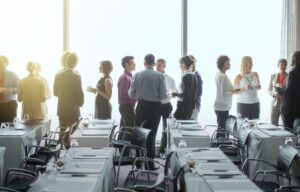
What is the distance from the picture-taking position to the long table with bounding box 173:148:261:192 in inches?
127

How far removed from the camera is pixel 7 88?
6.90 metres

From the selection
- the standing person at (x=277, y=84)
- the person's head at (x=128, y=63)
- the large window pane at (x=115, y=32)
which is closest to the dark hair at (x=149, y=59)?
the person's head at (x=128, y=63)

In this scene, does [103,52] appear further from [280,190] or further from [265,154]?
[280,190]

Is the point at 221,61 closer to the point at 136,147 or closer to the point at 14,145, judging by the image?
the point at 136,147

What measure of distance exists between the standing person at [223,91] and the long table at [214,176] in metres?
3.02

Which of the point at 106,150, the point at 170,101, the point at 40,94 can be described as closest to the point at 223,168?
the point at 106,150

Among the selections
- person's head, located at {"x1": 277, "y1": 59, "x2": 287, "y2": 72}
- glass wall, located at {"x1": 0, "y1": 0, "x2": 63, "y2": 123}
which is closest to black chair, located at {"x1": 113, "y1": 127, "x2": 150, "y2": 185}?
glass wall, located at {"x1": 0, "y1": 0, "x2": 63, "y2": 123}

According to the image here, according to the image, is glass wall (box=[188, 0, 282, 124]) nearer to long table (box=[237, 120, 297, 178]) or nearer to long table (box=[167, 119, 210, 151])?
long table (box=[167, 119, 210, 151])

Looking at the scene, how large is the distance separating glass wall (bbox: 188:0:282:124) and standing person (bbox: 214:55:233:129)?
37.8 inches

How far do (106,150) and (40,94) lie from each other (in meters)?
2.32

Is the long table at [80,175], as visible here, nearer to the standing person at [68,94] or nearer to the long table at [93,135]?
the long table at [93,135]

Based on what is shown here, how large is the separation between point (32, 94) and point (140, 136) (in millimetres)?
1678

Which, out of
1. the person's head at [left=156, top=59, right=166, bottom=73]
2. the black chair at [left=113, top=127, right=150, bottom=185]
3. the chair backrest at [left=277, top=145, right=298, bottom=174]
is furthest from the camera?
the person's head at [left=156, top=59, right=166, bottom=73]

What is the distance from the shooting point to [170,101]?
26.2 feet
